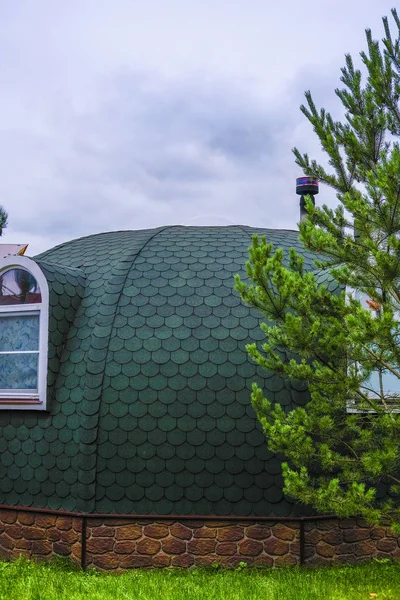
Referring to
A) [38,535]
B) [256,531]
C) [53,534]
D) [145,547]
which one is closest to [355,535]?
[256,531]

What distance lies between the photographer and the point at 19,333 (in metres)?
10.7

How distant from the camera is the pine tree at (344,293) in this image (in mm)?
7625

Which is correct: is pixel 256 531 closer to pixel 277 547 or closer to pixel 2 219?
pixel 277 547

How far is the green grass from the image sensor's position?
25.9 ft

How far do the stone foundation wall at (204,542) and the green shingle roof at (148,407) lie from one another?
20 cm

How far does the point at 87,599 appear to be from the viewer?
766 centimetres

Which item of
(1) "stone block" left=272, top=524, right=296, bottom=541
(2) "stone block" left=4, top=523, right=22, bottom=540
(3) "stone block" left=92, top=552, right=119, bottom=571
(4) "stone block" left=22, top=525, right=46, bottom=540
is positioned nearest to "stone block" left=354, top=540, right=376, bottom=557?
(1) "stone block" left=272, top=524, right=296, bottom=541

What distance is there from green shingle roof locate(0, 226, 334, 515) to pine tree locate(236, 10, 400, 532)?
1.69 meters

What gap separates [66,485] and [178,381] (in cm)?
202

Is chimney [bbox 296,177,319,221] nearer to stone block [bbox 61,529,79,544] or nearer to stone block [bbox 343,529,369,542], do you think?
stone block [bbox 343,529,369,542]

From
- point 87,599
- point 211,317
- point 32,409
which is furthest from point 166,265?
point 87,599

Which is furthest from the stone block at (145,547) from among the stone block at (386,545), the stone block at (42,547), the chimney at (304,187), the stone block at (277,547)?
the chimney at (304,187)

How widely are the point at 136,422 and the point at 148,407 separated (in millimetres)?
249

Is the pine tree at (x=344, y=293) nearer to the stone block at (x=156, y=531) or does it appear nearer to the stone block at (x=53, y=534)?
the stone block at (x=156, y=531)
